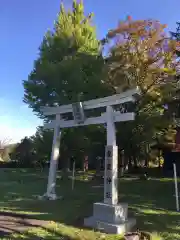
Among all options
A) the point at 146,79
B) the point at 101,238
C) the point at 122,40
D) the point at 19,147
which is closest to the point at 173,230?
the point at 101,238

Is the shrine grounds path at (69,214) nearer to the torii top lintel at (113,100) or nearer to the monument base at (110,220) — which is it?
the monument base at (110,220)

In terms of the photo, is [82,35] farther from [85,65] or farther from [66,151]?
[66,151]

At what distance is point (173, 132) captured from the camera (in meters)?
16.3

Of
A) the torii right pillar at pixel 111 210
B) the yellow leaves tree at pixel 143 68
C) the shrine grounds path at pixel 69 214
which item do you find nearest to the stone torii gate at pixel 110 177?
the torii right pillar at pixel 111 210

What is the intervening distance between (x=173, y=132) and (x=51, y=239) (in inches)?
493

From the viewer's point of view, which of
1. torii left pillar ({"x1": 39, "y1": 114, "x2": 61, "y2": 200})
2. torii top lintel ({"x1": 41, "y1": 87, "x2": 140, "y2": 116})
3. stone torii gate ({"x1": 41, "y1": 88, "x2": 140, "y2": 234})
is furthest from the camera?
torii left pillar ({"x1": 39, "y1": 114, "x2": 61, "y2": 200})

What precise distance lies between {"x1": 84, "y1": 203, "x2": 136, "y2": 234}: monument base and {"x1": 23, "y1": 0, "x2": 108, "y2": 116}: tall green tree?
28.5ft

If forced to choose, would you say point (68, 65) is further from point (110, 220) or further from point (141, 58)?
point (110, 220)

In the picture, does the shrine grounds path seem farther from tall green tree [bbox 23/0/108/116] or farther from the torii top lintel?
tall green tree [bbox 23/0/108/116]

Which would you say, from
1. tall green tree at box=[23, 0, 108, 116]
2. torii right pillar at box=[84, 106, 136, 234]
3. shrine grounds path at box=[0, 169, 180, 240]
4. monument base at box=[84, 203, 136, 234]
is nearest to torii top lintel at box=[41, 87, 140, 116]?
torii right pillar at box=[84, 106, 136, 234]

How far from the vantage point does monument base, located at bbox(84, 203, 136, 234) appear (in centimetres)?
643

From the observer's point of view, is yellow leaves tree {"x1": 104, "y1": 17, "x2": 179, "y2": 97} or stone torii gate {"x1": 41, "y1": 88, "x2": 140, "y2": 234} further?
yellow leaves tree {"x1": 104, "y1": 17, "x2": 179, "y2": 97}

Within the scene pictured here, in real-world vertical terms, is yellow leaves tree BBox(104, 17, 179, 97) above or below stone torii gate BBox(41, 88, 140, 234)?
above

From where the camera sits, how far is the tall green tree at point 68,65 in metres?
15.3
